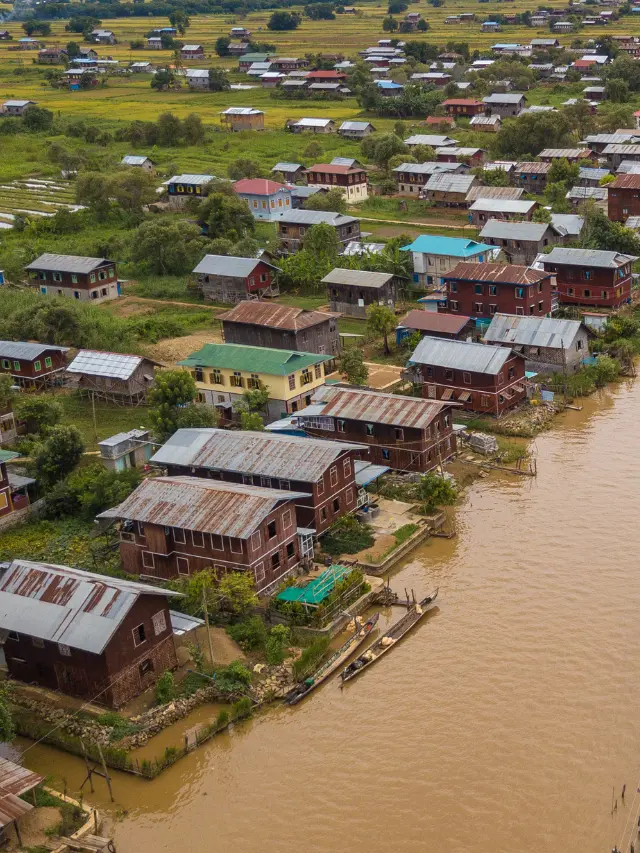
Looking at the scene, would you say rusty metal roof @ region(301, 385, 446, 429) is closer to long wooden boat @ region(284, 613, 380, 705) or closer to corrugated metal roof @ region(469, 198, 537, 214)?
long wooden boat @ region(284, 613, 380, 705)

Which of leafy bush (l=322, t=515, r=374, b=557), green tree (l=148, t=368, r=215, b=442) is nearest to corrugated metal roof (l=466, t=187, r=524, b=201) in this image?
green tree (l=148, t=368, r=215, b=442)

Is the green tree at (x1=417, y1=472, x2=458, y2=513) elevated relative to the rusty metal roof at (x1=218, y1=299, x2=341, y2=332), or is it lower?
lower

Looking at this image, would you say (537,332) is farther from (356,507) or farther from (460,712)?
(460,712)

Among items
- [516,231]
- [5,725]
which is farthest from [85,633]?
[516,231]

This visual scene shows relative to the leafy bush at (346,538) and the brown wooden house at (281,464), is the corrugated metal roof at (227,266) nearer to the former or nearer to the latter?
the brown wooden house at (281,464)

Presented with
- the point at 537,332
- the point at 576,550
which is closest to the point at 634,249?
the point at 537,332

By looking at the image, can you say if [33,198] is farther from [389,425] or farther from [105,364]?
[389,425]
